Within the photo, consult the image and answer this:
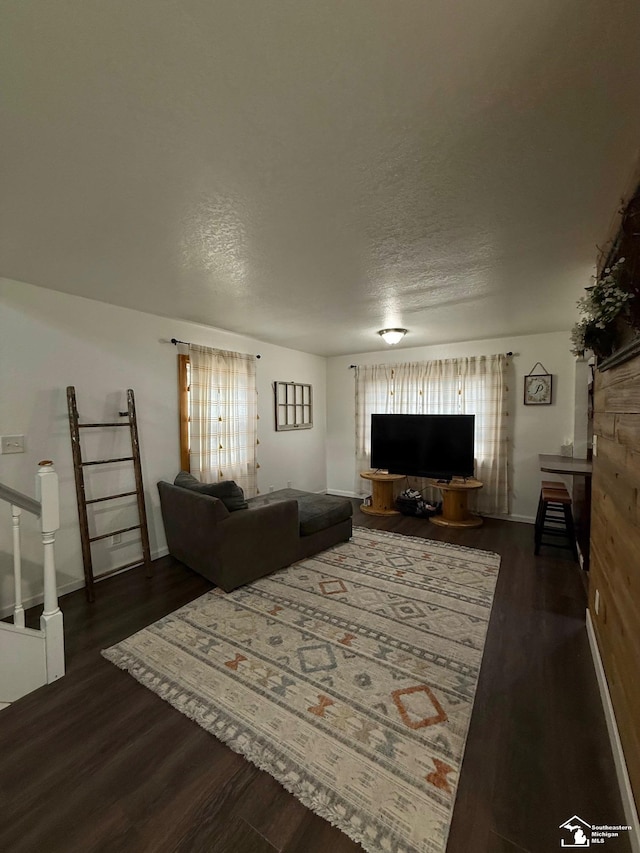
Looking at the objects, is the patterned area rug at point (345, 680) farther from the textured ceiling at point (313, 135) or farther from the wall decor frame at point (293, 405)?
the wall decor frame at point (293, 405)

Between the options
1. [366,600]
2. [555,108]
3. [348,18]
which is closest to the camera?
[348,18]

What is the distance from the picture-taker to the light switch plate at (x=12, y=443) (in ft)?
8.37

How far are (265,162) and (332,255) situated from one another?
0.89 m

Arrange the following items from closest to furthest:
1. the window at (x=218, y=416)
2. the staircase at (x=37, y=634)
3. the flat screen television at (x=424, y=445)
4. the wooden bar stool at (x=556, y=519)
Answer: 1. the staircase at (x=37, y=634)
2. the wooden bar stool at (x=556, y=519)
3. the window at (x=218, y=416)
4. the flat screen television at (x=424, y=445)

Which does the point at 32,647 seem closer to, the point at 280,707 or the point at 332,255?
the point at 280,707

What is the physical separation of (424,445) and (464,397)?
0.90 meters

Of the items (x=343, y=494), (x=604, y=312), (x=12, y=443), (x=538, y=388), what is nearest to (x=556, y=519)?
(x=538, y=388)

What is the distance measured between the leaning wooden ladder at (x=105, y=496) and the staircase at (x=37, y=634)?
2.78 ft

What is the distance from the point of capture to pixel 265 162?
1.38 m

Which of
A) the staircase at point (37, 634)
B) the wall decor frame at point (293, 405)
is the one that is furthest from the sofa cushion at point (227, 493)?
the wall decor frame at point (293, 405)

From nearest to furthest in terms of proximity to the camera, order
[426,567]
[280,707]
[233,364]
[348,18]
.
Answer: [348,18] → [280,707] → [426,567] → [233,364]

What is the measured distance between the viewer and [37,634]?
190cm

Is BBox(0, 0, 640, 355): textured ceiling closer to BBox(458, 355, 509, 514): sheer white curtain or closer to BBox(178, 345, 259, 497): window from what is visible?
BBox(178, 345, 259, 497): window

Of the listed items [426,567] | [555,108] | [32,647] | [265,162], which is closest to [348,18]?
[265,162]
